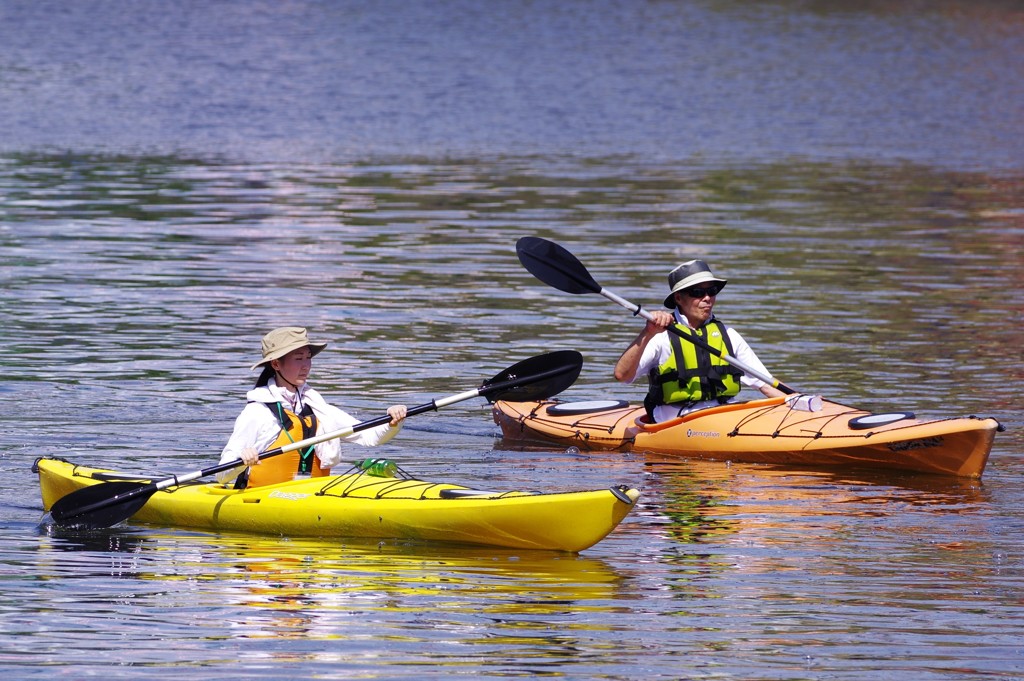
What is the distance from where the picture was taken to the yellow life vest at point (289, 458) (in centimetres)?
952

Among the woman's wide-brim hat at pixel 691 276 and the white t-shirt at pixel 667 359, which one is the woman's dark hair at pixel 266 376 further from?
the woman's wide-brim hat at pixel 691 276

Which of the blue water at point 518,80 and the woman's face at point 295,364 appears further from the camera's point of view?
the blue water at point 518,80

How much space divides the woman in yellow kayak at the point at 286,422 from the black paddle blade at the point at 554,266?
278 centimetres

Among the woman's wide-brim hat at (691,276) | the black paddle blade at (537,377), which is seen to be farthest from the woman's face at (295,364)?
the woman's wide-brim hat at (691,276)

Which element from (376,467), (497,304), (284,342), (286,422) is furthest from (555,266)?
(497,304)

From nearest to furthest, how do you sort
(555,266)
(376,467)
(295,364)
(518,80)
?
(295,364) < (376,467) < (555,266) < (518,80)

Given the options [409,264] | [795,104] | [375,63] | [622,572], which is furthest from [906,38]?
[622,572]

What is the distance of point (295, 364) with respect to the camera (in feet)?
30.7

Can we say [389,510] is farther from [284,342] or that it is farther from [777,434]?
[777,434]

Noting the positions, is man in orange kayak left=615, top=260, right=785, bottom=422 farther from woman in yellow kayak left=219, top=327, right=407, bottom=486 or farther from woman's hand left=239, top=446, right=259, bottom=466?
woman's hand left=239, top=446, right=259, bottom=466

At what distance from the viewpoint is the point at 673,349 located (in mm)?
11883

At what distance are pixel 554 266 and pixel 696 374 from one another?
121 cm

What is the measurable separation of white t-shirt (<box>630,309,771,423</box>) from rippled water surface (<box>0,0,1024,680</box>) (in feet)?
1.70

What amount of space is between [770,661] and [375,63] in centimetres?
3865
